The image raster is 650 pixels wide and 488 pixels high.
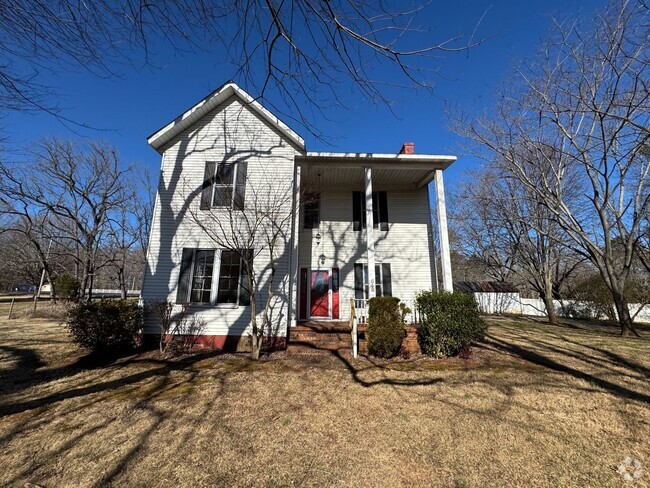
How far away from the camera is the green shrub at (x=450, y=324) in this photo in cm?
684

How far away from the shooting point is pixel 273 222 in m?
8.13

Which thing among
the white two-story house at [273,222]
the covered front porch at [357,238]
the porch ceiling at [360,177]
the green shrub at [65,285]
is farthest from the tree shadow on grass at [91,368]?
the green shrub at [65,285]

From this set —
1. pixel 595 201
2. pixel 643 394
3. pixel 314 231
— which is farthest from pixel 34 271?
pixel 595 201

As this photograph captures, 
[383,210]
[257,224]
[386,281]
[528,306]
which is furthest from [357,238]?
[528,306]

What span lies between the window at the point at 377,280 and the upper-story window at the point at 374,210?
1.50 meters

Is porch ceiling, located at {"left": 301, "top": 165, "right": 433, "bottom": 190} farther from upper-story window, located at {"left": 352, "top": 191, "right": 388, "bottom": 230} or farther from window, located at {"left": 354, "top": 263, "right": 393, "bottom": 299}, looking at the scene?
window, located at {"left": 354, "top": 263, "right": 393, "bottom": 299}

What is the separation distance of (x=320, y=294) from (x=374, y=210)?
3.86 m

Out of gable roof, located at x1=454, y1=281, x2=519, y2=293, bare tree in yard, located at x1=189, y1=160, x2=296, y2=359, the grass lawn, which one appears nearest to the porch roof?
bare tree in yard, located at x1=189, y1=160, x2=296, y2=359

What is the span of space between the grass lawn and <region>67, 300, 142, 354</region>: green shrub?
0.53 m

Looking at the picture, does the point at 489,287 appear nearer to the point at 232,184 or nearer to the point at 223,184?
the point at 232,184

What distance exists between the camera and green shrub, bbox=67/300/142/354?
21.9 ft

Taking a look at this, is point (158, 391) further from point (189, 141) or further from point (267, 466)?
point (189, 141)

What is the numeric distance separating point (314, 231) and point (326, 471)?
26.9ft

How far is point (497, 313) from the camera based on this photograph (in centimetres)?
2189
